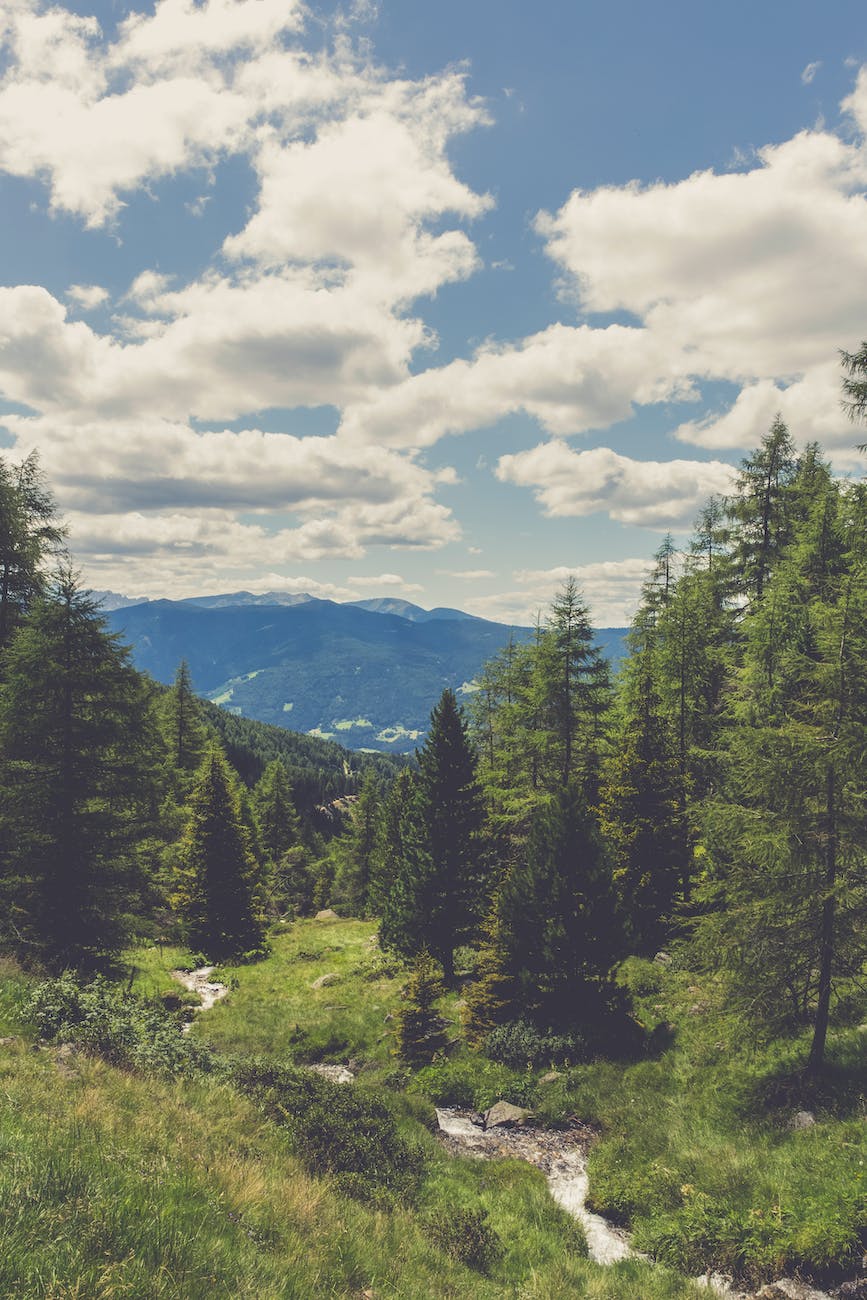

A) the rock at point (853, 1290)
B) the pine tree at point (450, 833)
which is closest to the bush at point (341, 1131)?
the rock at point (853, 1290)

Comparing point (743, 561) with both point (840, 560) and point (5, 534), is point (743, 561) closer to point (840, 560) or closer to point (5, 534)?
Result: point (840, 560)

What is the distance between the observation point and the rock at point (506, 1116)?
15086 mm

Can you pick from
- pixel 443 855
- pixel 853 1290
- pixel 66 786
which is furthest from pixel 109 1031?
pixel 443 855

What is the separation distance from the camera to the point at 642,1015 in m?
18.9

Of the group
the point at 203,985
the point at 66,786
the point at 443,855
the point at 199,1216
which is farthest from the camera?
the point at 203,985

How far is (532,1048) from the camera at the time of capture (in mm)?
17703

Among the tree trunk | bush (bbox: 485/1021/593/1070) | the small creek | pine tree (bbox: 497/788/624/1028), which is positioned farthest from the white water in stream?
the small creek

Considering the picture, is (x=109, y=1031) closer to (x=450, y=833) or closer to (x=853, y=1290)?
(x=853, y=1290)

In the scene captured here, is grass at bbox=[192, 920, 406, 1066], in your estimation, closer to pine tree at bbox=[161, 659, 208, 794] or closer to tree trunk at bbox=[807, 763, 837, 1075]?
tree trunk at bbox=[807, 763, 837, 1075]

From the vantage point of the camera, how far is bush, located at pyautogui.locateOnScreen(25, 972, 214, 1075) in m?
10.8

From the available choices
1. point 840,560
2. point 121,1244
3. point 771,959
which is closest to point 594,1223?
point 771,959

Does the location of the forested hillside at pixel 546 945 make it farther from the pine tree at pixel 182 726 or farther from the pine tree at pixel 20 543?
the pine tree at pixel 182 726

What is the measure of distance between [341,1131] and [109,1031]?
15.7 ft

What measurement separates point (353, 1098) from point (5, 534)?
21.4m
